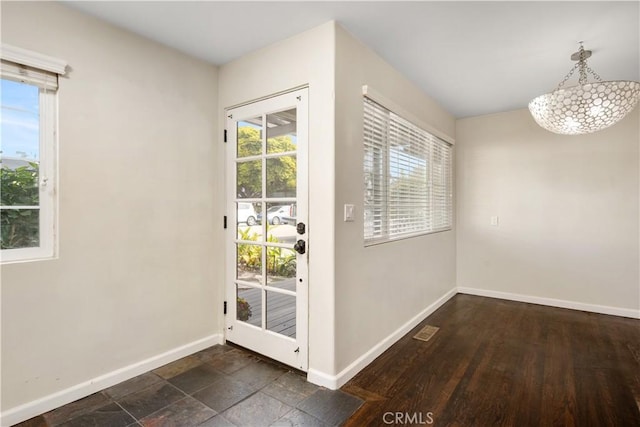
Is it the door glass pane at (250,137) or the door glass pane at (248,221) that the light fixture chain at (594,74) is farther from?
the door glass pane at (248,221)

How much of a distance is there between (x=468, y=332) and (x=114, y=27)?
12.5 ft

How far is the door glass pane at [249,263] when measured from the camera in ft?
8.50

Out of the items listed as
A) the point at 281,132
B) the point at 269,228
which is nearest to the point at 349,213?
the point at 269,228

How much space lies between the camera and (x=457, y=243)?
451cm

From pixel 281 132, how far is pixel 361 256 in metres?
1.12

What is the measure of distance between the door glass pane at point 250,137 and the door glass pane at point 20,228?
4.58ft

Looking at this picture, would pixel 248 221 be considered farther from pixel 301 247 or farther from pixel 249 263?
pixel 301 247

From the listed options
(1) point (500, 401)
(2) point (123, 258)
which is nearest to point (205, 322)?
(2) point (123, 258)

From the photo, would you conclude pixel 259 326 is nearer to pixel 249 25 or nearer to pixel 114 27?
pixel 249 25

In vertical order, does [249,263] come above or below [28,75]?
below

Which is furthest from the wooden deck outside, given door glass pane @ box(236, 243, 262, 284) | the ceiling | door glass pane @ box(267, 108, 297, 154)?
the ceiling

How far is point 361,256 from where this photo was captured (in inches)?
94.4

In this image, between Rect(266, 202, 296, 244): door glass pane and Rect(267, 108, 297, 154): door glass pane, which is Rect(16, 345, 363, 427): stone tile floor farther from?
Rect(267, 108, 297, 154): door glass pane

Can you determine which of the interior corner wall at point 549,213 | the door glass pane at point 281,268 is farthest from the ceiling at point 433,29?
the door glass pane at point 281,268
